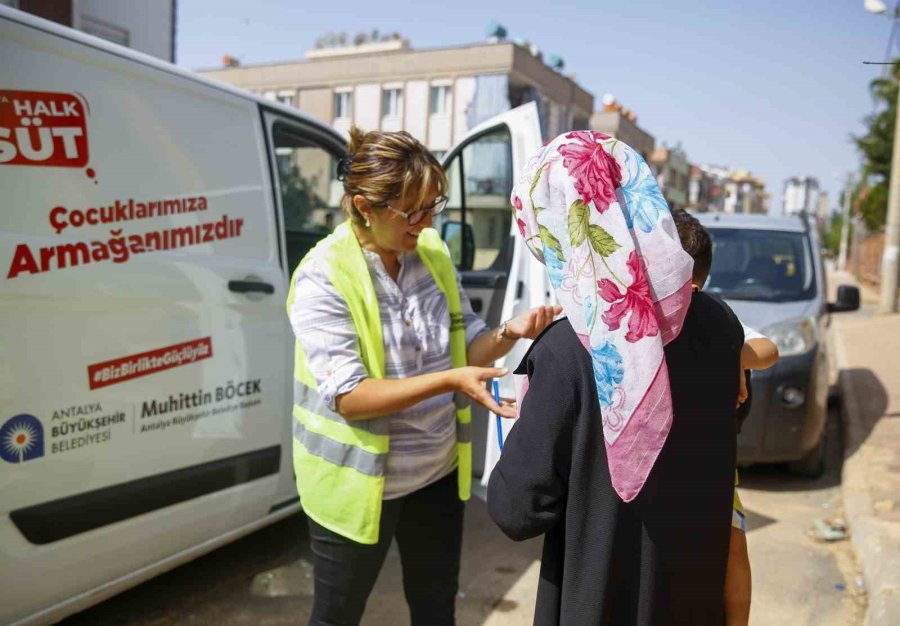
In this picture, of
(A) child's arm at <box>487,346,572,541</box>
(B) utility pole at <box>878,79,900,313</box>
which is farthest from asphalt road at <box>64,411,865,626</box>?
(B) utility pole at <box>878,79,900,313</box>

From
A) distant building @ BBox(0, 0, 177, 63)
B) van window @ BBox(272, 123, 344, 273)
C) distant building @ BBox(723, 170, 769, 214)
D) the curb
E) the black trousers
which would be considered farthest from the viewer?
distant building @ BBox(723, 170, 769, 214)

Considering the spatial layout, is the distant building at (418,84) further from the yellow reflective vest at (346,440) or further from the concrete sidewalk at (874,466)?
the yellow reflective vest at (346,440)

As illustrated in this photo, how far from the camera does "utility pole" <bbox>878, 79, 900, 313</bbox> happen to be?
12930 millimetres

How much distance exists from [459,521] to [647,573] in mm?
922

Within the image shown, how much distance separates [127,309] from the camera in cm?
249

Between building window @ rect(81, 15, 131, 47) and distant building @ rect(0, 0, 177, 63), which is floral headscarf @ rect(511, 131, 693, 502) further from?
building window @ rect(81, 15, 131, 47)

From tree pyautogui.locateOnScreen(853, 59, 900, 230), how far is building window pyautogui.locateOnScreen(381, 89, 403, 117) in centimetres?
2170

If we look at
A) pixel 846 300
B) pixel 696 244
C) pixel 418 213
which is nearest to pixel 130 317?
pixel 418 213

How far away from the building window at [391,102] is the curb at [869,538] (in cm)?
3428

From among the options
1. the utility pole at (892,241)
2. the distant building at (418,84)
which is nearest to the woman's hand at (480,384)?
the utility pole at (892,241)

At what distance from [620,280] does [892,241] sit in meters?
14.2

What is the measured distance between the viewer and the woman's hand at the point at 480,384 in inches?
66.2

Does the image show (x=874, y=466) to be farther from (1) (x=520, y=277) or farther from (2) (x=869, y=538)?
(1) (x=520, y=277)

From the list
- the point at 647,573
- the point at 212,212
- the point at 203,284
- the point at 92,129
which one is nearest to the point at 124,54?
the point at 92,129
